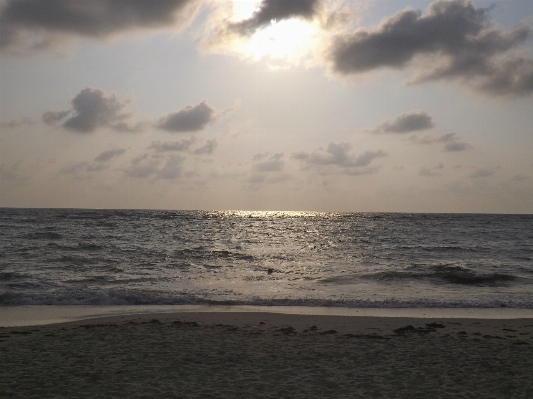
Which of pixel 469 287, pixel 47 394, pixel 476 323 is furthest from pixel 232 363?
pixel 469 287

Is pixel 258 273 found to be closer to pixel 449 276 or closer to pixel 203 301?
pixel 203 301

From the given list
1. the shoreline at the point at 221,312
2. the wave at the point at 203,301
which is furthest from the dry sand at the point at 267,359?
the wave at the point at 203,301

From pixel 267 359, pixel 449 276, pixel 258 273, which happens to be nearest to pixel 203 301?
pixel 258 273

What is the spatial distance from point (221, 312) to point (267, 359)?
6.37m

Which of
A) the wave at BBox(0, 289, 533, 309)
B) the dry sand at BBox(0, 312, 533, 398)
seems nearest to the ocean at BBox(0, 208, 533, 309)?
the wave at BBox(0, 289, 533, 309)

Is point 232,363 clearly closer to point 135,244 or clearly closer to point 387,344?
point 387,344

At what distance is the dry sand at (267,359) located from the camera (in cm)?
815

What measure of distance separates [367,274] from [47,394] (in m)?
20.7

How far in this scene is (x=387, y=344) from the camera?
452 inches

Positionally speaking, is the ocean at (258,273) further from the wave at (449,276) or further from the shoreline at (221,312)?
the shoreline at (221,312)

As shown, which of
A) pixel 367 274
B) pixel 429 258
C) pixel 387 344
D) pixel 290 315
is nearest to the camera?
pixel 387 344

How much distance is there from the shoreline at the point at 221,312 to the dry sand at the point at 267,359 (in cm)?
142

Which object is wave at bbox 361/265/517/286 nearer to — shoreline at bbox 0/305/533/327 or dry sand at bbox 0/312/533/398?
shoreline at bbox 0/305/533/327

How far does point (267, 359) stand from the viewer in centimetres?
1011
